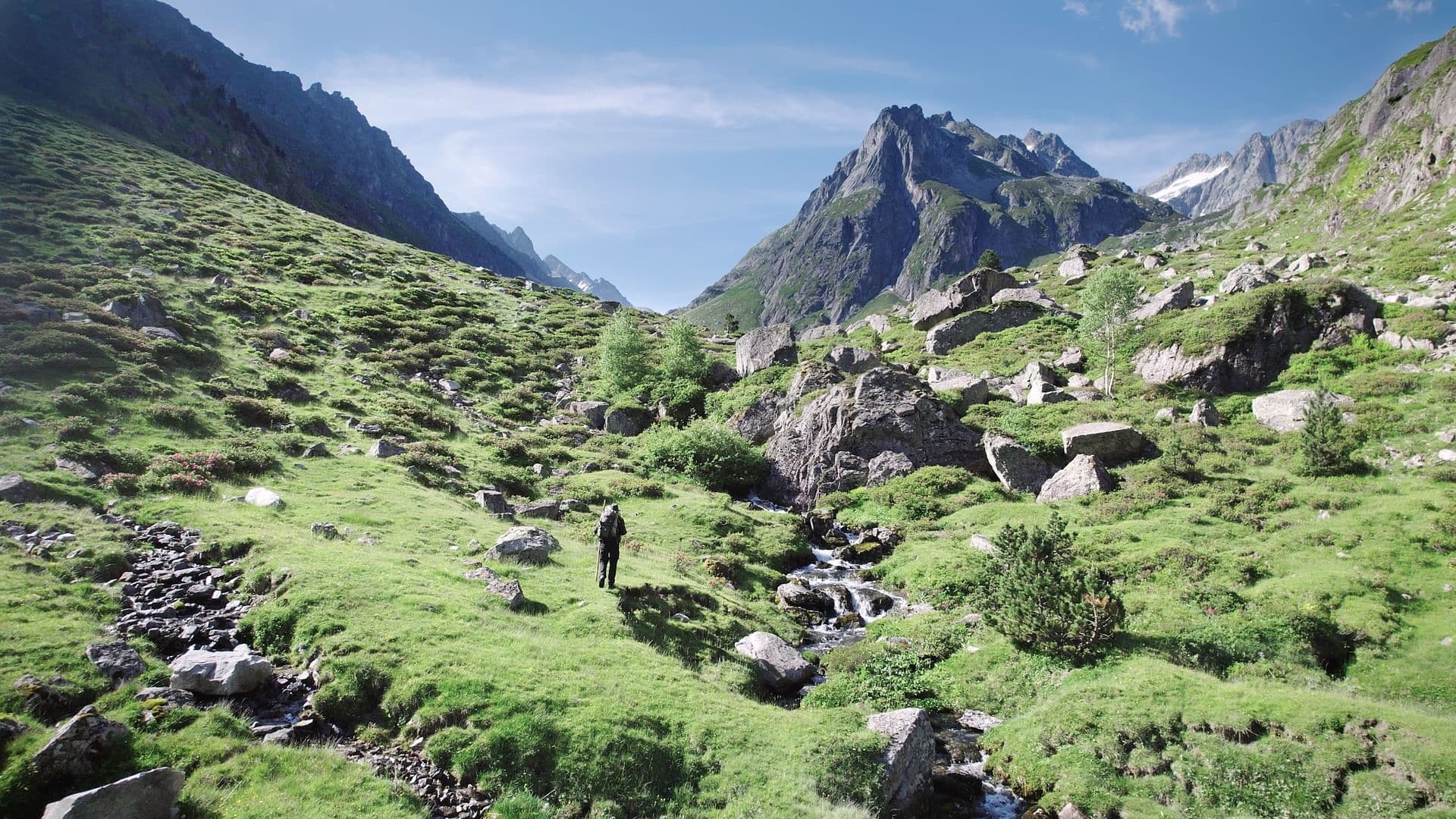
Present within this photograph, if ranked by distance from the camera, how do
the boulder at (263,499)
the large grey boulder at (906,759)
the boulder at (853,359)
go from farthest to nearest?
the boulder at (853,359) < the boulder at (263,499) < the large grey boulder at (906,759)

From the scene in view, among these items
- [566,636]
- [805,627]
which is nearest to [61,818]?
[566,636]

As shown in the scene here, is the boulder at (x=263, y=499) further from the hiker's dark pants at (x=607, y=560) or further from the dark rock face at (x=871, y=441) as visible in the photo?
the dark rock face at (x=871, y=441)

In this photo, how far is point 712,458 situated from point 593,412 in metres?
15.5

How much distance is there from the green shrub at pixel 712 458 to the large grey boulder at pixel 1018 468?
52.6 ft

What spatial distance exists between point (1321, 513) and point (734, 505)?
2798 cm

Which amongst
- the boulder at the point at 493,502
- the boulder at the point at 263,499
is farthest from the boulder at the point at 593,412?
the boulder at the point at 263,499

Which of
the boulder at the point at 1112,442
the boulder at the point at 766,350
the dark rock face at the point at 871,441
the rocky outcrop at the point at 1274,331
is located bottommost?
the dark rock face at the point at 871,441

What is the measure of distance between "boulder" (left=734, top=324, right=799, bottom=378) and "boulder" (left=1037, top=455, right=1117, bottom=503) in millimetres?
29232

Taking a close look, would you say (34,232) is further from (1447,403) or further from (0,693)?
(1447,403)

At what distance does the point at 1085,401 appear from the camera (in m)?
42.7

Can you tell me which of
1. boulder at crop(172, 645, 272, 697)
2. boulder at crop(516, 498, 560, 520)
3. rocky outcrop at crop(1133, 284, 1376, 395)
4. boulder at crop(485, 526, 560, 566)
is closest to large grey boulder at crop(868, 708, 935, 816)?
boulder at crop(485, 526, 560, 566)

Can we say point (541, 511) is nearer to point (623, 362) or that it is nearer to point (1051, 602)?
point (1051, 602)

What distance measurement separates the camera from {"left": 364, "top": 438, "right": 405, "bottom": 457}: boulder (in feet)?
105

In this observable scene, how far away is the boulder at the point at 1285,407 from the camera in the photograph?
110 feet
